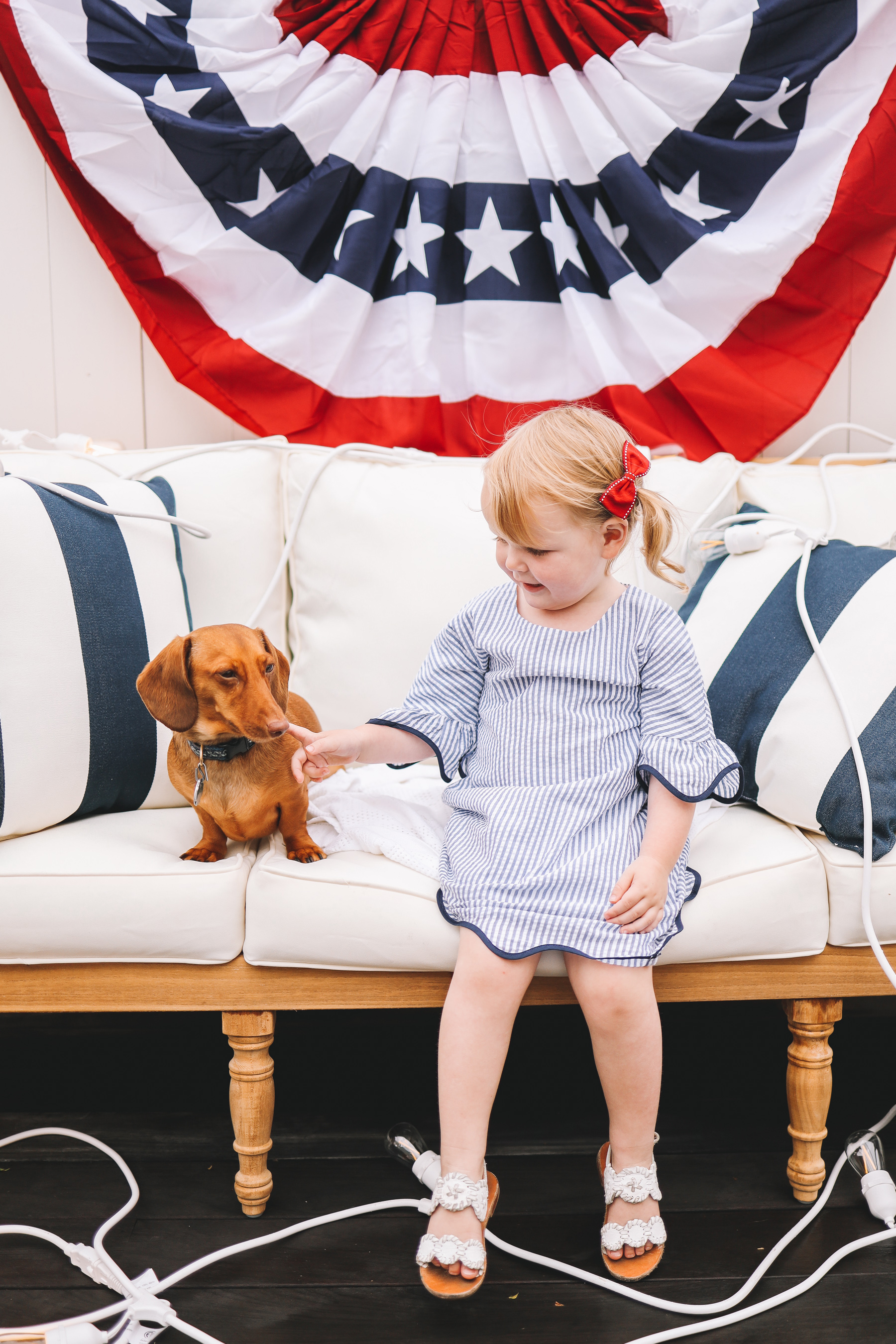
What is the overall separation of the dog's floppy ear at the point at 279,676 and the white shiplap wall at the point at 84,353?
2.55 ft

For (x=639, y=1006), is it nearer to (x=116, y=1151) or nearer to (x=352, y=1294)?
(x=352, y=1294)

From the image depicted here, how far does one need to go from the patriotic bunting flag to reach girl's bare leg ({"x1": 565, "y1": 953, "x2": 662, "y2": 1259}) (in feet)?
3.12

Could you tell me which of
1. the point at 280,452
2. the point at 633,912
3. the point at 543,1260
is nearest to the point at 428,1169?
the point at 543,1260

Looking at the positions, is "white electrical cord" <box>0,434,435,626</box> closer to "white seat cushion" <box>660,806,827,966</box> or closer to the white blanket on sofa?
the white blanket on sofa

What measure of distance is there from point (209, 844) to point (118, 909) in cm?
11

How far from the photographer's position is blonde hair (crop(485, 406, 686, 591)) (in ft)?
2.93

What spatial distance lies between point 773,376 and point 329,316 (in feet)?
2.44

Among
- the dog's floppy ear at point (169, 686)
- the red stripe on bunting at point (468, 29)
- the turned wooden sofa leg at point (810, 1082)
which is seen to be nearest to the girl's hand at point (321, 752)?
the dog's floppy ear at point (169, 686)

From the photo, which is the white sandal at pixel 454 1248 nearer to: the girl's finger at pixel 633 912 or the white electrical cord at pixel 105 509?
the girl's finger at pixel 633 912

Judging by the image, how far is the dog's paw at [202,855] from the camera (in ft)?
3.15

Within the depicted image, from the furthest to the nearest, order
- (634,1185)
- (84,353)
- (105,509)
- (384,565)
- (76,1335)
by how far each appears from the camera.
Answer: (84,353) → (384,565) → (105,509) → (634,1185) → (76,1335)

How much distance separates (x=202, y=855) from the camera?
96 centimetres

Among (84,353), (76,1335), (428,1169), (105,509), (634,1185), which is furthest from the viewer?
(84,353)

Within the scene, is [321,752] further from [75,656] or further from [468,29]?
[468,29]
